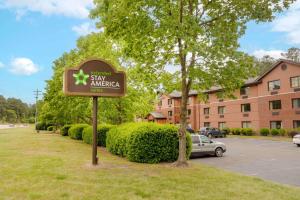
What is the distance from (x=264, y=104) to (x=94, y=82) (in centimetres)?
3613

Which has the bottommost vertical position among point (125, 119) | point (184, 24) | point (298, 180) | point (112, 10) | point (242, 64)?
point (298, 180)

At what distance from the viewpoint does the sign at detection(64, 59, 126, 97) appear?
12875 mm

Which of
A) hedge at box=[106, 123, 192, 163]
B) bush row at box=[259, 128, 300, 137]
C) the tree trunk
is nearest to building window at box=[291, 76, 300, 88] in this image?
bush row at box=[259, 128, 300, 137]

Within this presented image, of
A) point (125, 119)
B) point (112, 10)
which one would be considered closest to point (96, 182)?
point (112, 10)

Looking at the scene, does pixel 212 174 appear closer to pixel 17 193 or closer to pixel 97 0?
pixel 17 193

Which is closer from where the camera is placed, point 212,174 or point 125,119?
point 212,174

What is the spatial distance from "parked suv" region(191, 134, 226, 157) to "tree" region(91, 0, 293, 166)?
6869 mm

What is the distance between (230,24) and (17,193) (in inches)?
390

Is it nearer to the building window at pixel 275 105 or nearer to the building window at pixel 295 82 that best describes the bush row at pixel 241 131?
the building window at pixel 275 105

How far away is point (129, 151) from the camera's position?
14742mm

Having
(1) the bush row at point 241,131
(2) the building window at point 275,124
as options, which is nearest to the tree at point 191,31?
(2) the building window at point 275,124

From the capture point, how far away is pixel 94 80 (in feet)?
43.8

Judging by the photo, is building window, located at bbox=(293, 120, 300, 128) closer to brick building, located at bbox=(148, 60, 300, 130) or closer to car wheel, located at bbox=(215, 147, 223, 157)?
brick building, located at bbox=(148, 60, 300, 130)

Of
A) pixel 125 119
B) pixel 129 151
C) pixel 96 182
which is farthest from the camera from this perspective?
pixel 125 119
